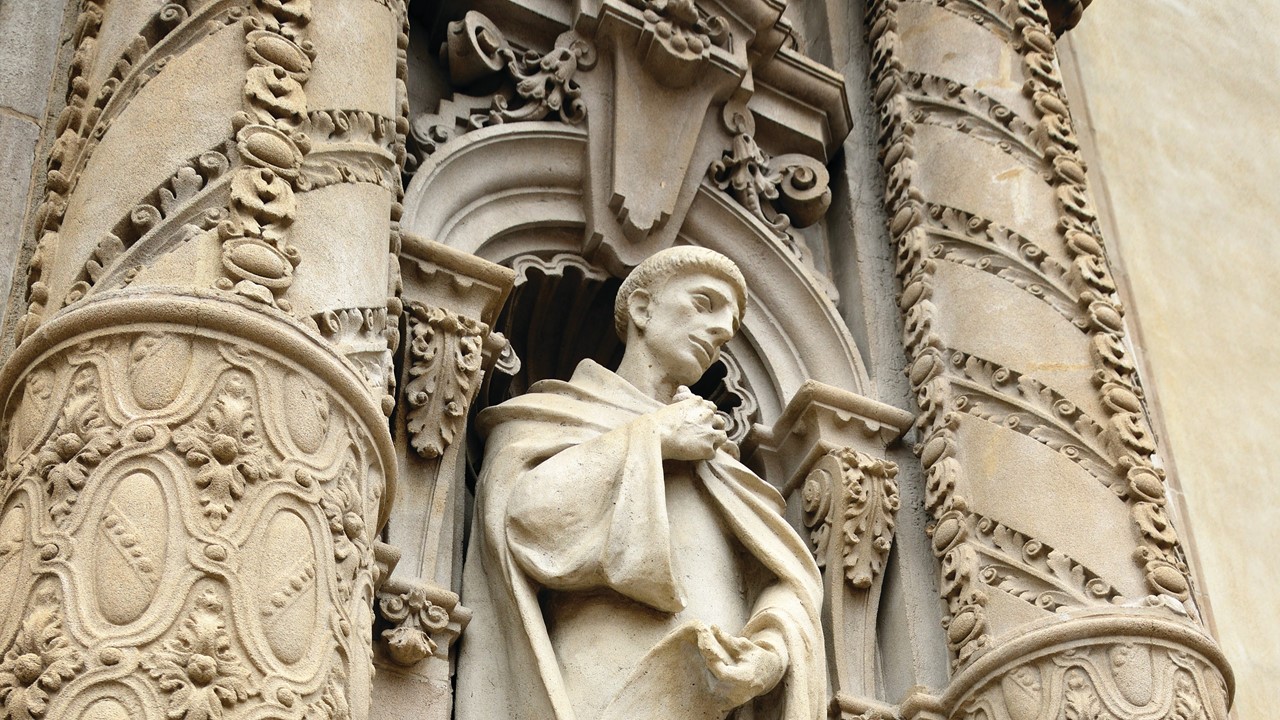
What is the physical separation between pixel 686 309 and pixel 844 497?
612 millimetres

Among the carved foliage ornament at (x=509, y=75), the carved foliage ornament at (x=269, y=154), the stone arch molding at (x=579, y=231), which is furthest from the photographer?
the carved foliage ornament at (x=509, y=75)

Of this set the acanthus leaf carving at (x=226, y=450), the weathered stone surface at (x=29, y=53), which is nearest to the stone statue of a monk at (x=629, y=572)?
the acanthus leaf carving at (x=226, y=450)

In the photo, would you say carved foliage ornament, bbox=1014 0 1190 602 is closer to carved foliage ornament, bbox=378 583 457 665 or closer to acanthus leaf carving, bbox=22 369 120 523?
carved foliage ornament, bbox=378 583 457 665

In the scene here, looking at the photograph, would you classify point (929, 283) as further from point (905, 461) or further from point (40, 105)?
point (40, 105)

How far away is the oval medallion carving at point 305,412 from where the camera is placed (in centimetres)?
302

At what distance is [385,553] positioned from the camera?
356 cm

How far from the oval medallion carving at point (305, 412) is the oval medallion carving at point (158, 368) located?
178 mm

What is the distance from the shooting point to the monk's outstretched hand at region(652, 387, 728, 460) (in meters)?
3.97

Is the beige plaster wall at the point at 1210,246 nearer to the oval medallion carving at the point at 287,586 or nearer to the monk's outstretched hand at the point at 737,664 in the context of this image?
the monk's outstretched hand at the point at 737,664

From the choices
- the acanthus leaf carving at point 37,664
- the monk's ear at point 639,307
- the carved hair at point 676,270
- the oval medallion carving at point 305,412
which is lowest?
the acanthus leaf carving at point 37,664

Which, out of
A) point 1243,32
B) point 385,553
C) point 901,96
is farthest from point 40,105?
point 1243,32

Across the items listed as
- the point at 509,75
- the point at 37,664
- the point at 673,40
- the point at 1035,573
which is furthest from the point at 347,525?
the point at 673,40

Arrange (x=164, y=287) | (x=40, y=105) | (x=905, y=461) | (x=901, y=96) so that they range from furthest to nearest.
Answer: (x=901, y=96), (x=905, y=461), (x=40, y=105), (x=164, y=287)

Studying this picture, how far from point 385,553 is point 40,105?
1421 mm
